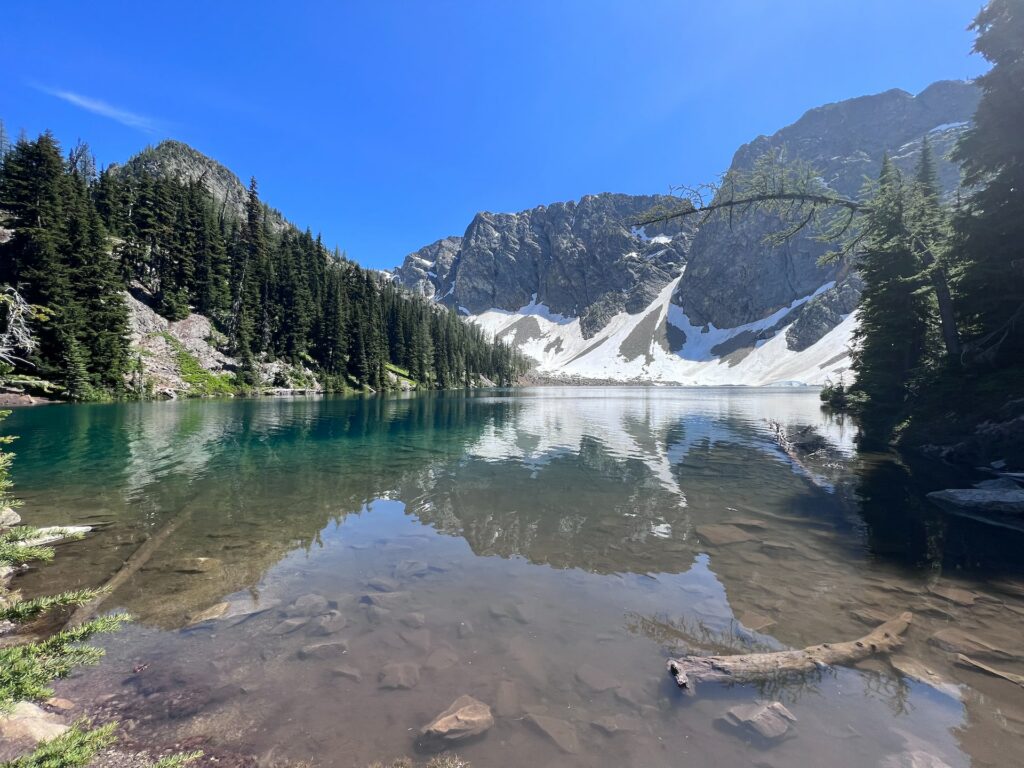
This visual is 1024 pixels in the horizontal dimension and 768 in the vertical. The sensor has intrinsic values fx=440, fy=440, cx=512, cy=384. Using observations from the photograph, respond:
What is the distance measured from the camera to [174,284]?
3169 inches

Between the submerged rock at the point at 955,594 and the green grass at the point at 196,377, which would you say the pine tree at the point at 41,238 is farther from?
the submerged rock at the point at 955,594

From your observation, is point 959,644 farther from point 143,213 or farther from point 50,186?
point 143,213

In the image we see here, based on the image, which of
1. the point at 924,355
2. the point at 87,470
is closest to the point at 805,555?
the point at 87,470

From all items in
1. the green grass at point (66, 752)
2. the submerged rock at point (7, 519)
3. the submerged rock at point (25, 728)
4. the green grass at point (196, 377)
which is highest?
the green grass at point (196, 377)

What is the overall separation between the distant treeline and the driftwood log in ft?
148

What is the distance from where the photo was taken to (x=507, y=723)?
5.82 meters

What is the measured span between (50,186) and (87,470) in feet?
244

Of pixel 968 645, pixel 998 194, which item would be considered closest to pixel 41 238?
pixel 968 645

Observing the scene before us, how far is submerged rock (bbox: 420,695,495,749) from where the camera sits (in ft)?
18.1

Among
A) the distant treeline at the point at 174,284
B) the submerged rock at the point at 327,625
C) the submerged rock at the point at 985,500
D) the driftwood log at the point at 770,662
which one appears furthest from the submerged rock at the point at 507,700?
the distant treeline at the point at 174,284

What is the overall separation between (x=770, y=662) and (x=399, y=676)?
228 inches

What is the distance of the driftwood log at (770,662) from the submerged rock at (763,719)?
1.73ft

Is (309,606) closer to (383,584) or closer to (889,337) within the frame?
(383,584)

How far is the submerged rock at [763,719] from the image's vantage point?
18.6 feet
